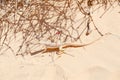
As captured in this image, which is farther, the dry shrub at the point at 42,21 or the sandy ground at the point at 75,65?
the dry shrub at the point at 42,21

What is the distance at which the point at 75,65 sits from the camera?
1843 millimetres

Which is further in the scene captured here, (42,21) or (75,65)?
(42,21)

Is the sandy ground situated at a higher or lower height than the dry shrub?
lower

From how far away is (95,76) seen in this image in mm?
1735

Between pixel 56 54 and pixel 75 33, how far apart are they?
0.28 metres

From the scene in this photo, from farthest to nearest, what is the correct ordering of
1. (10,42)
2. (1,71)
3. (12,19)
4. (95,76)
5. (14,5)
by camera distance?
(14,5) → (12,19) → (10,42) → (1,71) → (95,76)

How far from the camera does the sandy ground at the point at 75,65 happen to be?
1.76m

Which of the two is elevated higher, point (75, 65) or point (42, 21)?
point (42, 21)

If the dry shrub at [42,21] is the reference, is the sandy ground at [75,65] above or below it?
below

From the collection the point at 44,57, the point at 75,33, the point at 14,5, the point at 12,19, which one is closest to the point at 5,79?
the point at 44,57

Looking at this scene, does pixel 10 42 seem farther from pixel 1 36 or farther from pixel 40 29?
pixel 40 29

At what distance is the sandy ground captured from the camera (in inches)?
69.2

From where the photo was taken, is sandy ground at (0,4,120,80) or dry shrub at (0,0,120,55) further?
dry shrub at (0,0,120,55)

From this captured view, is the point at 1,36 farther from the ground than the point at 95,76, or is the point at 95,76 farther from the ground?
the point at 1,36
